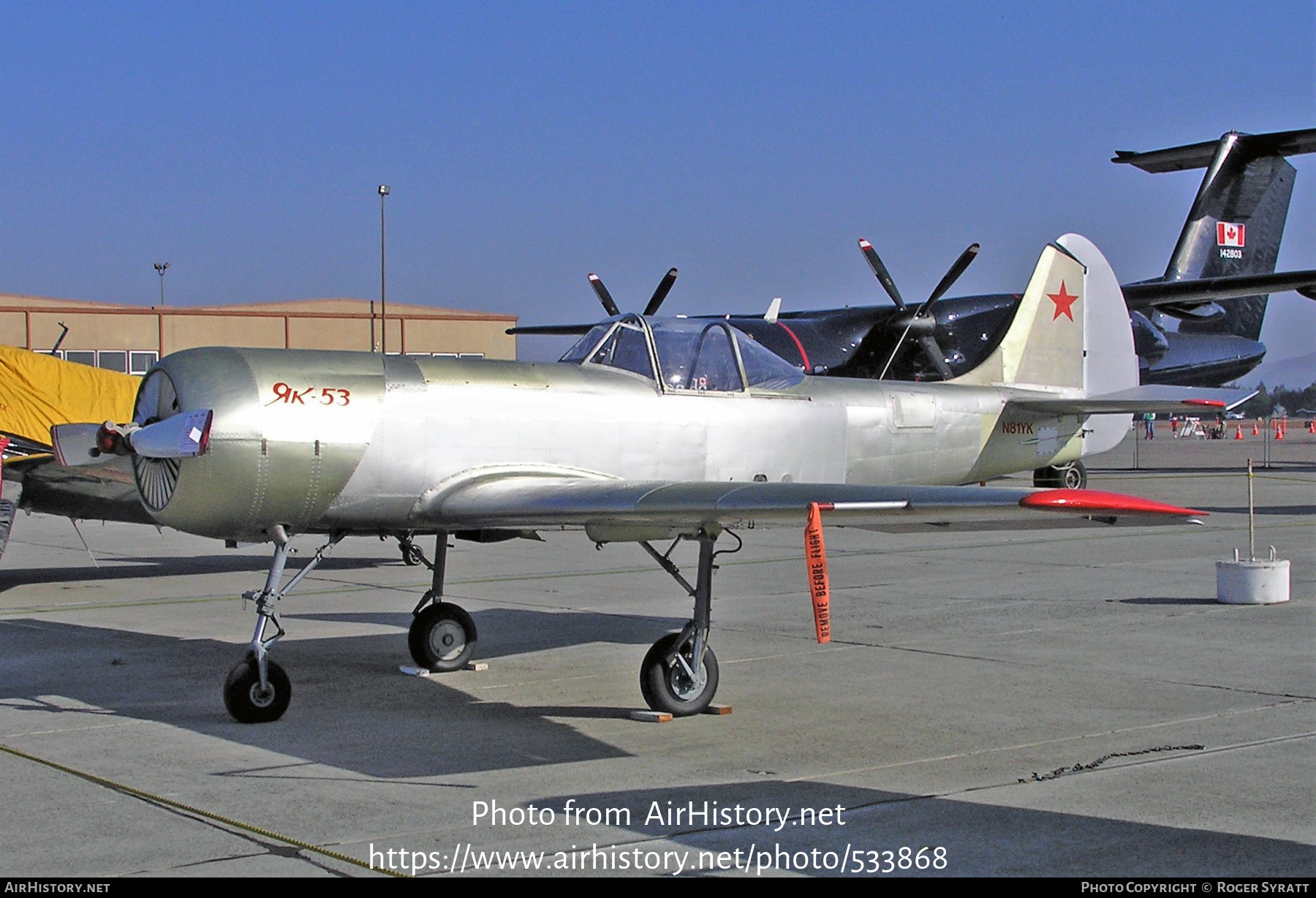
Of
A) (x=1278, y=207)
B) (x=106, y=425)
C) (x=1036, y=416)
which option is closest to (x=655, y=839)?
(x=106, y=425)

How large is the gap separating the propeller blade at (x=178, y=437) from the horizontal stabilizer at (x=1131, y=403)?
6.62 m

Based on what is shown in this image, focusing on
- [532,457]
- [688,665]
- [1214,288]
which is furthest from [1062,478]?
[532,457]

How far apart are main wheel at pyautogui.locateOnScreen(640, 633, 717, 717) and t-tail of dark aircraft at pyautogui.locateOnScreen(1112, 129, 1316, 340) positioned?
113 ft

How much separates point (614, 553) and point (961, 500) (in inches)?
452

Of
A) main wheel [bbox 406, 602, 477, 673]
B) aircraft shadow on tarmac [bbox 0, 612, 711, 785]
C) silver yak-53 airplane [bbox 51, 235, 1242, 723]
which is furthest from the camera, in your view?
main wheel [bbox 406, 602, 477, 673]

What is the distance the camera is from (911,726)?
304 inches

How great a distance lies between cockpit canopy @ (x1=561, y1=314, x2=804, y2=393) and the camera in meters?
Result: 9.05

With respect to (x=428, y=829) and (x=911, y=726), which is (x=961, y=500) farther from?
(x=428, y=829)

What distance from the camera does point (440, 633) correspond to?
9773 millimetres

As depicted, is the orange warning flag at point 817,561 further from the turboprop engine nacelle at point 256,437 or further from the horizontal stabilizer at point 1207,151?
the horizontal stabilizer at point 1207,151

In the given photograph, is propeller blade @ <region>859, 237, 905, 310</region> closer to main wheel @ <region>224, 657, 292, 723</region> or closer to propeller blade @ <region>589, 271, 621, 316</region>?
propeller blade @ <region>589, 271, 621, 316</region>

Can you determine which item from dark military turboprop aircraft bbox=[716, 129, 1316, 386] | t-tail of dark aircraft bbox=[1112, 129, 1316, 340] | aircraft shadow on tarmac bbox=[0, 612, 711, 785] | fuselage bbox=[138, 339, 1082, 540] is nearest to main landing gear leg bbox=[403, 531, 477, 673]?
aircraft shadow on tarmac bbox=[0, 612, 711, 785]

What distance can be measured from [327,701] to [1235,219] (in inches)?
1485

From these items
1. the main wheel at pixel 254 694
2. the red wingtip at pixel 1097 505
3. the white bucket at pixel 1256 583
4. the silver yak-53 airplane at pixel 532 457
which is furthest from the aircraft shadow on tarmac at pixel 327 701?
the white bucket at pixel 1256 583
